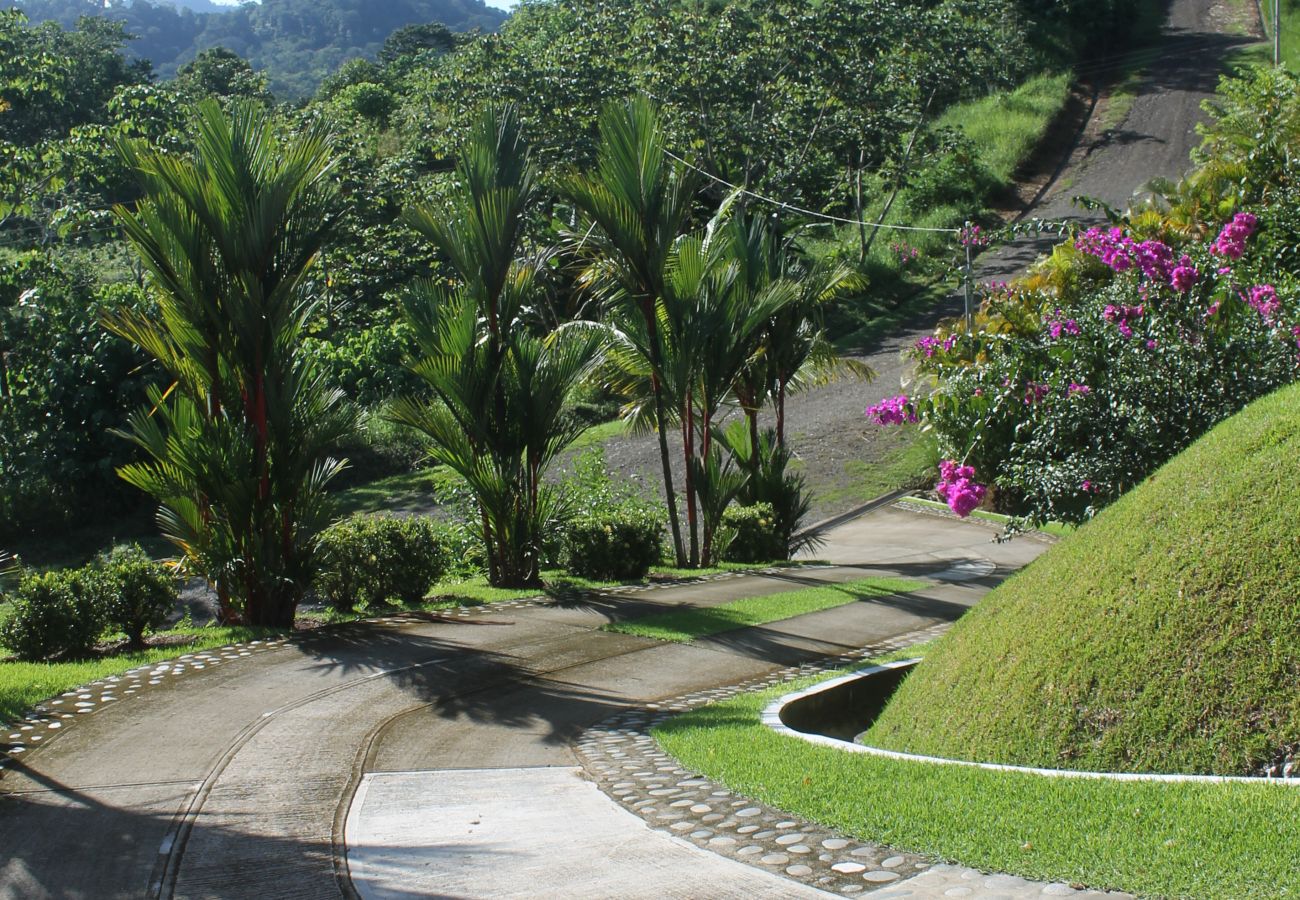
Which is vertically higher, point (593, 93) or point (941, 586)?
point (593, 93)

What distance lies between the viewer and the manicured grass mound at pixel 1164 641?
5.20 meters

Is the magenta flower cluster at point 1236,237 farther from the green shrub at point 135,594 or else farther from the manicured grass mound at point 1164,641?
the green shrub at point 135,594

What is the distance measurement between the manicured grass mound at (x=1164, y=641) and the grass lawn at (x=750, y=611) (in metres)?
4.10

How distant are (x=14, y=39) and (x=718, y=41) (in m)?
16.2

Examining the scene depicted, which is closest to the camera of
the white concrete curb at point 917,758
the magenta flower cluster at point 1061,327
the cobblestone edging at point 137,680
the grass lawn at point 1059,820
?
the grass lawn at point 1059,820

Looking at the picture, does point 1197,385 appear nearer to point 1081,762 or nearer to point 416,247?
point 1081,762

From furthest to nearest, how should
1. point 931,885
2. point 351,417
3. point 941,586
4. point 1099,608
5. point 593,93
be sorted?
point 593,93, point 941,586, point 351,417, point 1099,608, point 931,885

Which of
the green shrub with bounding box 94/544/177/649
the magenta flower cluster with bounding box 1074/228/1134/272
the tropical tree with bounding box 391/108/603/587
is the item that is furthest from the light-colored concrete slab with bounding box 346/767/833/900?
the magenta flower cluster with bounding box 1074/228/1134/272

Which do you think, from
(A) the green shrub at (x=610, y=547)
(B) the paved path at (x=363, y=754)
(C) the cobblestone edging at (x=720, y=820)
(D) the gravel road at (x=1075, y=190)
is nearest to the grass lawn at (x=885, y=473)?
(D) the gravel road at (x=1075, y=190)

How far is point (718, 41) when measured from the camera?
1184 inches

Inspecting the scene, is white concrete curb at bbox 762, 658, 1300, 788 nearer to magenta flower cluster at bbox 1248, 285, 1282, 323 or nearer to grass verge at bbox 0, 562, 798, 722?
magenta flower cluster at bbox 1248, 285, 1282, 323

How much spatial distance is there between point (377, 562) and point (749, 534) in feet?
20.2

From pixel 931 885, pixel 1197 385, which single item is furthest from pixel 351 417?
pixel 931 885

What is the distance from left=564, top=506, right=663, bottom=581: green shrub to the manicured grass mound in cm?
703
